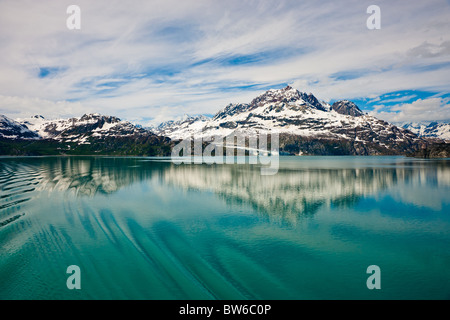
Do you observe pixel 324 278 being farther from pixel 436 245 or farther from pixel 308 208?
pixel 308 208

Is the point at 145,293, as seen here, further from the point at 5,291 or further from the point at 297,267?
the point at 297,267

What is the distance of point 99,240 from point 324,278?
76.2 ft

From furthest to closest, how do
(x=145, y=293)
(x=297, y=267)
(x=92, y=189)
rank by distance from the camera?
(x=92, y=189) → (x=297, y=267) → (x=145, y=293)

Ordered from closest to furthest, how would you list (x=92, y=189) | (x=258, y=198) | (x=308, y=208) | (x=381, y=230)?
(x=381, y=230) < (x=308, y=208) < (x=258, y=198) < (x=92, y=189)

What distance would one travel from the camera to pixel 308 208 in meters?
44.9

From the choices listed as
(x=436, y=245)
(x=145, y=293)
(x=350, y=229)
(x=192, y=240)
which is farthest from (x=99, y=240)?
(x=436, y=245)

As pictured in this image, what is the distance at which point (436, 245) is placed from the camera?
28.4 meters

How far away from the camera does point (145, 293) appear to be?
60.2 feet
